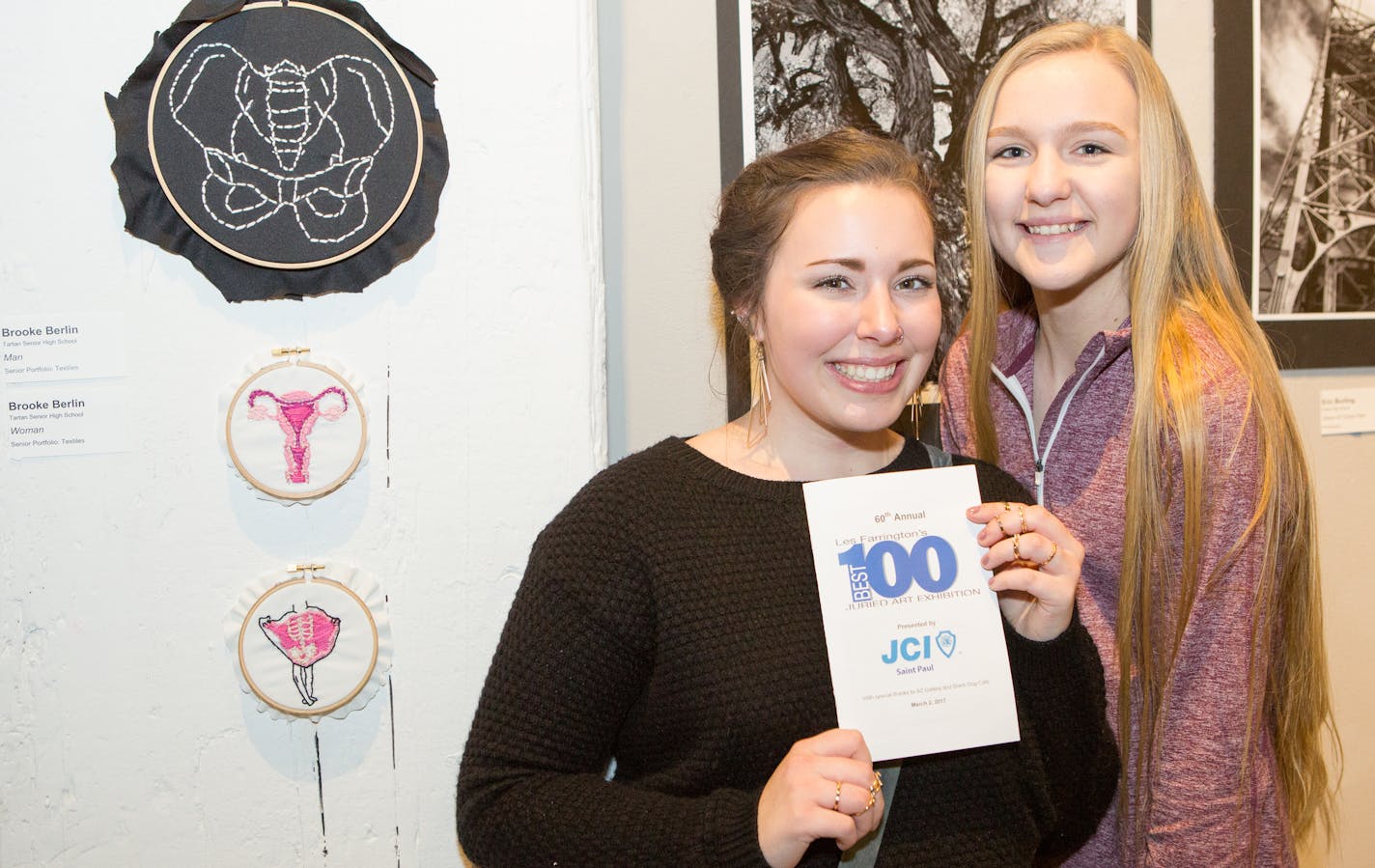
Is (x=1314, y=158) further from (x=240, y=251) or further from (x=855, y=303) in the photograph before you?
(x=240, y=251)

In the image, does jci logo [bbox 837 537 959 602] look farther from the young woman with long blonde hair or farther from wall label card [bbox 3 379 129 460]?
wall label card [bbox 3 379 129 460]

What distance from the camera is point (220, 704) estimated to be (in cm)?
132

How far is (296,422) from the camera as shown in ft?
4.29

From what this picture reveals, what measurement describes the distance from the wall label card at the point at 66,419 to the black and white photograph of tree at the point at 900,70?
1068mm

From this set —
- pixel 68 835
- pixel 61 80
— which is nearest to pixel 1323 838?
pixel 68 835

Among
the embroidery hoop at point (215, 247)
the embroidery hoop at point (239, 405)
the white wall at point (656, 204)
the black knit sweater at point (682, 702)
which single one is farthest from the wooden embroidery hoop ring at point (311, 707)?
the white wall at point (656, 204)

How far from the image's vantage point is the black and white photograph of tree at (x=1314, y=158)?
6.06 ft

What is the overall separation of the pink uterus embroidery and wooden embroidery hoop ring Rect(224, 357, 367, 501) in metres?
0.16

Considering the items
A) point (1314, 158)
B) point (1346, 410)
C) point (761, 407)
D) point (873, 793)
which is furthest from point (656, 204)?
point (1346, 410)

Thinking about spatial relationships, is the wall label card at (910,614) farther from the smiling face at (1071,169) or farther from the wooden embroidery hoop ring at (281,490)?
the wooden embroidery hoop ring at (281,490)

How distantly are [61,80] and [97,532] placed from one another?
0.60 metres

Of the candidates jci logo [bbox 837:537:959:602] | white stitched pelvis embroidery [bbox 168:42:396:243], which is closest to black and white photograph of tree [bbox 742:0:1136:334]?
white stitched pelvis embroidery [bbox 168:42:396:243]

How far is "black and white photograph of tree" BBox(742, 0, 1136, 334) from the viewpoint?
5.35 ft

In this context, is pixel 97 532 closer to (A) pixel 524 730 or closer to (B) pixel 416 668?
(B) pixel 416 668
